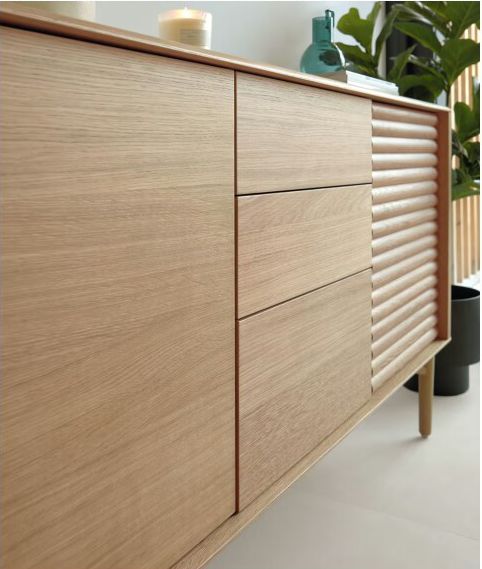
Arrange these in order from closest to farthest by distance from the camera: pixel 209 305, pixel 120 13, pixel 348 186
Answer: pixel 209 305, pixel 348 186, pixel 120 13

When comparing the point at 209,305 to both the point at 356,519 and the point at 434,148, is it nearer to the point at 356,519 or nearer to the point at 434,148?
the point at 356,519

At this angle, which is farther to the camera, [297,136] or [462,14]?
[462,14]

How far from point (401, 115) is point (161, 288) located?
1259 millimetres

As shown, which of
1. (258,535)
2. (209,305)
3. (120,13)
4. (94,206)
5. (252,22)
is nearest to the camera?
(94,206)

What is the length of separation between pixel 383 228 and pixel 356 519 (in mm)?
816

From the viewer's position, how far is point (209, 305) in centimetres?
109

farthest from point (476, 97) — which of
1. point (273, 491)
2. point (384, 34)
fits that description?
point (273, 491)

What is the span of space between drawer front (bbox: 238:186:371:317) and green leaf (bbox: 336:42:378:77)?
1.30m

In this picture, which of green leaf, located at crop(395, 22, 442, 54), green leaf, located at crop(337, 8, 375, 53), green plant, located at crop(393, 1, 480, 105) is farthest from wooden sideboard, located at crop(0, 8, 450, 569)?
green leaf, located at crop(395, 22, 442, 54)

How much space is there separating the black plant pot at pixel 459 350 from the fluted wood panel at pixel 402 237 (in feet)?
1.44

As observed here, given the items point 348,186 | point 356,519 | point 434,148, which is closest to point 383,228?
point 348,186

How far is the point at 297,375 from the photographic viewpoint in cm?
140

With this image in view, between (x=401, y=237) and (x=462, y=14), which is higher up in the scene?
(x=462, y=14)

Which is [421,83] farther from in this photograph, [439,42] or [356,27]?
[356,27]
